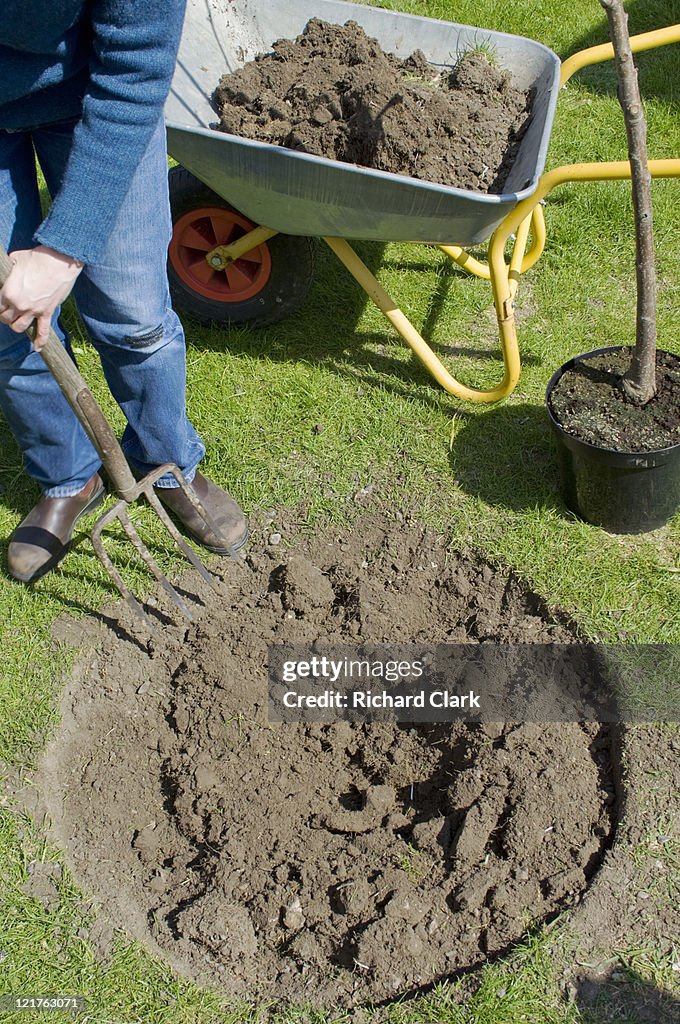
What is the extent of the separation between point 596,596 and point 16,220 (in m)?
2.05

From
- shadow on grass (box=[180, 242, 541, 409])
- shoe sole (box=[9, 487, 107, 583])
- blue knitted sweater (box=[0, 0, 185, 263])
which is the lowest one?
shoe sole (box=[9, 487, 107, 583])

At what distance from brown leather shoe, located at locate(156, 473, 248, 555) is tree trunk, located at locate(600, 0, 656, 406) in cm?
139

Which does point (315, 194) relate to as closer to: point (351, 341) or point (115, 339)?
point (115, 339)

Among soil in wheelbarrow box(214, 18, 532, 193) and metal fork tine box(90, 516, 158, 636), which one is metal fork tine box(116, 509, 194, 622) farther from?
soil in wheelbarrow box(214, 18, 532, 193)

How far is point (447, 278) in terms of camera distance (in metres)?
3.94

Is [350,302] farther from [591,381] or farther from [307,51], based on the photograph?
A: [591,381]

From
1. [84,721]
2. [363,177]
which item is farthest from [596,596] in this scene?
[84,721]

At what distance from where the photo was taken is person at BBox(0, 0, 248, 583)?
1811mm

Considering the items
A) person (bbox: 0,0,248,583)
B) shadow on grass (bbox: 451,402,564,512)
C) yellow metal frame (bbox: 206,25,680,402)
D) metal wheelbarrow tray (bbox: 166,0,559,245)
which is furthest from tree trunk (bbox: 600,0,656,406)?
person (bbox: 0,0,248,583)

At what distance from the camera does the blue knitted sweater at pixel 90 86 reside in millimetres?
1740

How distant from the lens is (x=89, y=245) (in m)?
1.99

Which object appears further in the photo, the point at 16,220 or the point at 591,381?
the point at 591,381

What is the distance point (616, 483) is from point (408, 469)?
30.9 inches

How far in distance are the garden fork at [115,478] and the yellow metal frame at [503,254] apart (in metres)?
1.00
